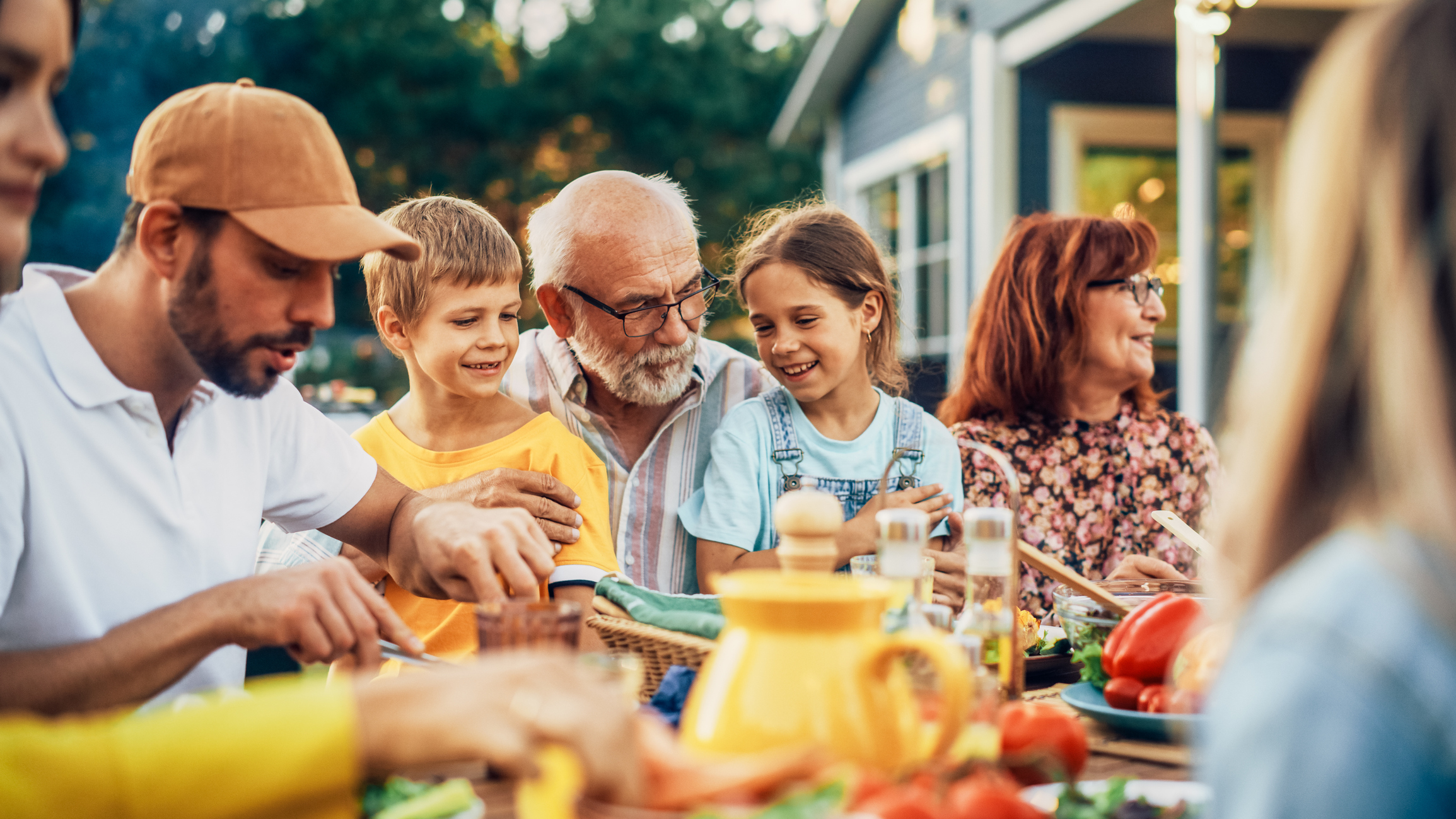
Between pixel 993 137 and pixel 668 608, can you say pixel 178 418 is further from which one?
pixel 993 137

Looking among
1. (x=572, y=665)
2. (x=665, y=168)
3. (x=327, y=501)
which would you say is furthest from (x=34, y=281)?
(x=665, y=168)

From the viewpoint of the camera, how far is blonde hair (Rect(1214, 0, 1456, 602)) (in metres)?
0.73

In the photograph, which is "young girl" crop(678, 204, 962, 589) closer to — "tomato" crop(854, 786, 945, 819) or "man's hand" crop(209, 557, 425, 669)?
"man's hand" crop(209, 557, 425, 669)

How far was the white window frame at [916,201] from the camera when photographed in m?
8.63

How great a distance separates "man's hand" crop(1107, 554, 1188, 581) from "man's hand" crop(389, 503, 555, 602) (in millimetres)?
1540

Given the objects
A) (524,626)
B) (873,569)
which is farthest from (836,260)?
(524,626)

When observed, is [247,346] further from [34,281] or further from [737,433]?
[737,433]

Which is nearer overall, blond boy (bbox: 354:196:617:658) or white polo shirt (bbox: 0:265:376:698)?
white polo shirt (bbox: 0:265:376:698)

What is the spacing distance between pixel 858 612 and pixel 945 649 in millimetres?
93

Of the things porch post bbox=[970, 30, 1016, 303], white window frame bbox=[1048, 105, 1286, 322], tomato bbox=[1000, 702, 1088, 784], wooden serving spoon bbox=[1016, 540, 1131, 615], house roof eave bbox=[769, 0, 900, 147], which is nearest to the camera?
tomato bbox=[1000, 702, 1088, 784]

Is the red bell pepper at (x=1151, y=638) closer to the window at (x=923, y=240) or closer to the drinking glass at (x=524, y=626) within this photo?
the drinking glass at (x=524, y=626)

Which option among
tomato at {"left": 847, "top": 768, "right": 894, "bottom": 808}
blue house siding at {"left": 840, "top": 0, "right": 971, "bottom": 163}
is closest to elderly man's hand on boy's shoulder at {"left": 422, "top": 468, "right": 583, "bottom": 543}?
tomato at {"left": 847, "top": 768, "right": 894, "bottom": 808}

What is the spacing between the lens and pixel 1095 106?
8047 millimetres

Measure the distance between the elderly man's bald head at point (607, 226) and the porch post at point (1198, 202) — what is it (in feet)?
12.5
